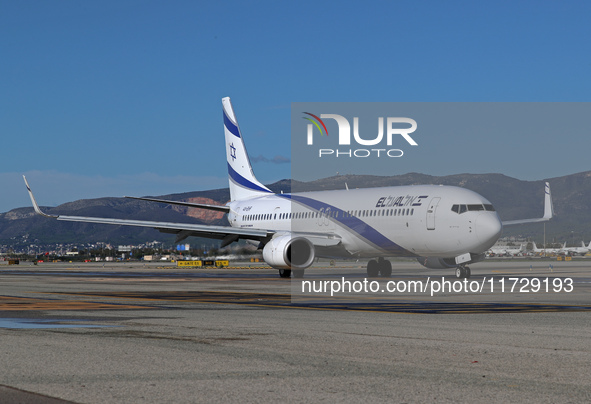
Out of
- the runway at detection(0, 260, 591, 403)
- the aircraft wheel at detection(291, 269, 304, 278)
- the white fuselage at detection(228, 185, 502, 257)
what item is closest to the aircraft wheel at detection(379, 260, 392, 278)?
the white fuselage at detection(228, 185, 502, 257)

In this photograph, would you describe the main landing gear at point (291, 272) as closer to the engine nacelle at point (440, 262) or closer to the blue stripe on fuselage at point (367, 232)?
the blue stripe on fuselage at point (367, 232)

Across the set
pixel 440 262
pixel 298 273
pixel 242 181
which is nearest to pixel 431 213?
pixel 440 262

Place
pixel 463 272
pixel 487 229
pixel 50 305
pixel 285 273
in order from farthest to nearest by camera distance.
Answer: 1. pixel 285 273
2. pixel 463 272
3. pixel 487 229
4. pixel 50 305

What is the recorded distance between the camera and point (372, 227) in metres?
35.3

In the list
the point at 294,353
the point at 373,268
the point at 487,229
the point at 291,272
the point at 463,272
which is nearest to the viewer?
the point at 294,353

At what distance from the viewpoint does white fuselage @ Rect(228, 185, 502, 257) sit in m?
31.7

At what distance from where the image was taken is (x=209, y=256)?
84.1m

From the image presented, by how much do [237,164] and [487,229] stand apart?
21931 millimetres

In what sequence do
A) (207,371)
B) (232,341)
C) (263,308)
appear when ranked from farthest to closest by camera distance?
1. (263,308)
2. (232,341)
3. (207,371)

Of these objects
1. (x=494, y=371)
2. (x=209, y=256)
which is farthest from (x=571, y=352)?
(x=209, y=256)

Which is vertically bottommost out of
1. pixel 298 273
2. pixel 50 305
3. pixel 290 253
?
pixel 50 305

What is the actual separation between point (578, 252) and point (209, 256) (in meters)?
87.9

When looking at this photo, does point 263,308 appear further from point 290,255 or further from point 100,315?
point 290,255

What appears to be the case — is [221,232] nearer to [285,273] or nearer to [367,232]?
[285,273]
